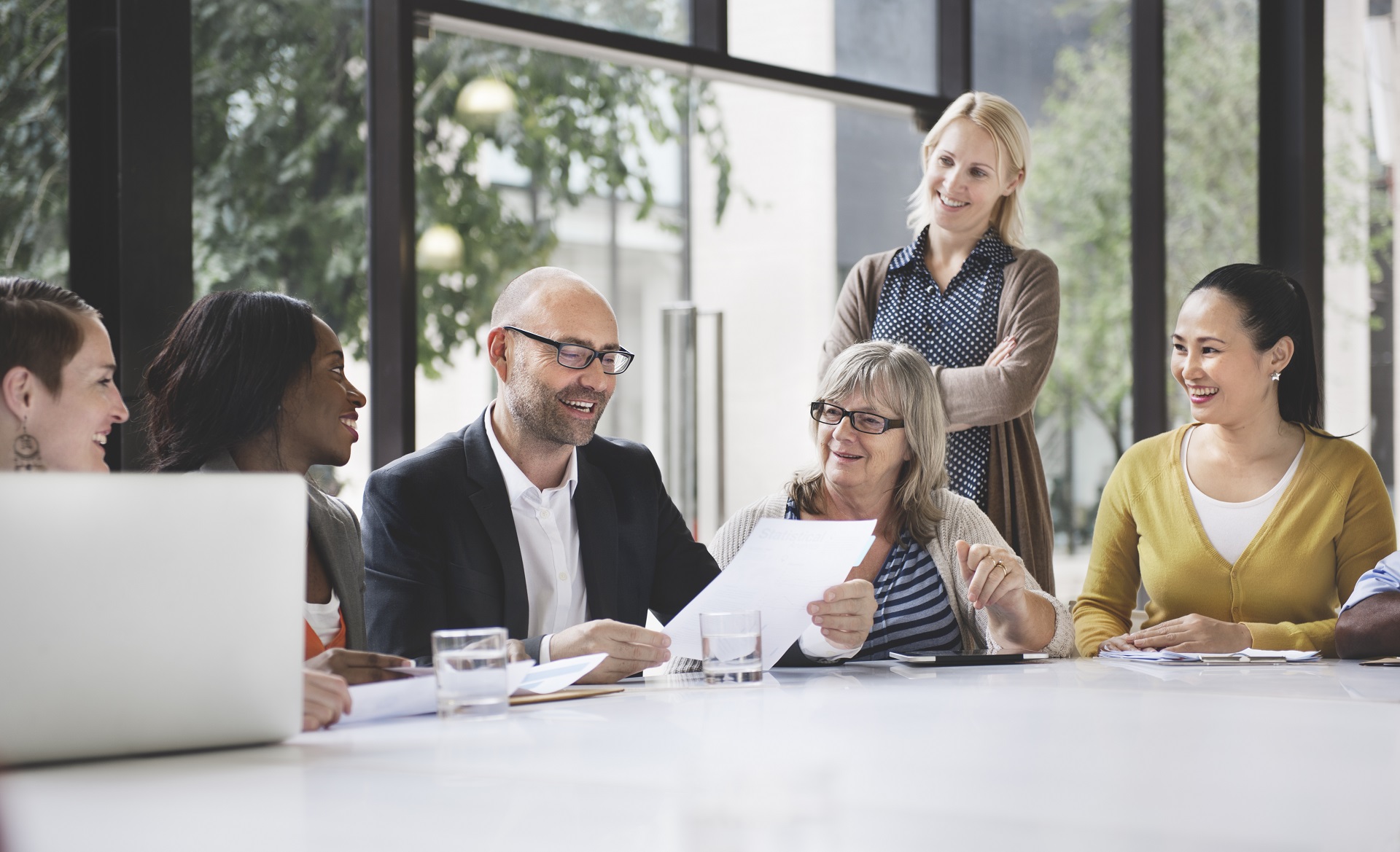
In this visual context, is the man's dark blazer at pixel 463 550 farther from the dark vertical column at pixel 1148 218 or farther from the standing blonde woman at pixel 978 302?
the dark vertical column at pixel 1148 218

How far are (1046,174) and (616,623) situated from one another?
11.9ft

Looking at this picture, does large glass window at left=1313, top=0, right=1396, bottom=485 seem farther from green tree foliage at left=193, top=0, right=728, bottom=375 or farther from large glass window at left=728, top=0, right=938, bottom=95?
green tree foliage at left=193, top=0, right=728, bottom=375

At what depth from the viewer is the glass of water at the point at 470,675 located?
1.36 meters

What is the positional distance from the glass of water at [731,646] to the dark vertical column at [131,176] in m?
1.53

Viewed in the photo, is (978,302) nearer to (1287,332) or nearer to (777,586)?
(1287,332)

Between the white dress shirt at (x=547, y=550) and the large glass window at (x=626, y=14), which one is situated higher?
the large glass window at (x=626, y=14)

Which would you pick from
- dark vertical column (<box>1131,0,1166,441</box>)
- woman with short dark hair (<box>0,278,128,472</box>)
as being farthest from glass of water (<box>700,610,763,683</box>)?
dark vertical column (<box>1131,0,1166,441</box>)

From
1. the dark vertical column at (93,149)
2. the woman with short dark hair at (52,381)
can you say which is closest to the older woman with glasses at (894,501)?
the woman with short dark hair at (52,381)

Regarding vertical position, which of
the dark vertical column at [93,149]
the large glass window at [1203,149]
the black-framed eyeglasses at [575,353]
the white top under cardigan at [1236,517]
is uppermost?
the large glass window at [1203,149]

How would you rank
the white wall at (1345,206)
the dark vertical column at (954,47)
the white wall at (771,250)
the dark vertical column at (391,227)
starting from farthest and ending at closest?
the white wall at (1345,206) < the dark vertical column at (954,47) < the white wall at (771,250) < the dark vertical column at (391,227)

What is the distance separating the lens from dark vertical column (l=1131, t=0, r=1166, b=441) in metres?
4.92

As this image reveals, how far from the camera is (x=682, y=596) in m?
2.31

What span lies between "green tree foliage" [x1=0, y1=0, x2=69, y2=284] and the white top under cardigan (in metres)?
2.34

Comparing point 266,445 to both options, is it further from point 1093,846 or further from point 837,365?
point 1093,846
